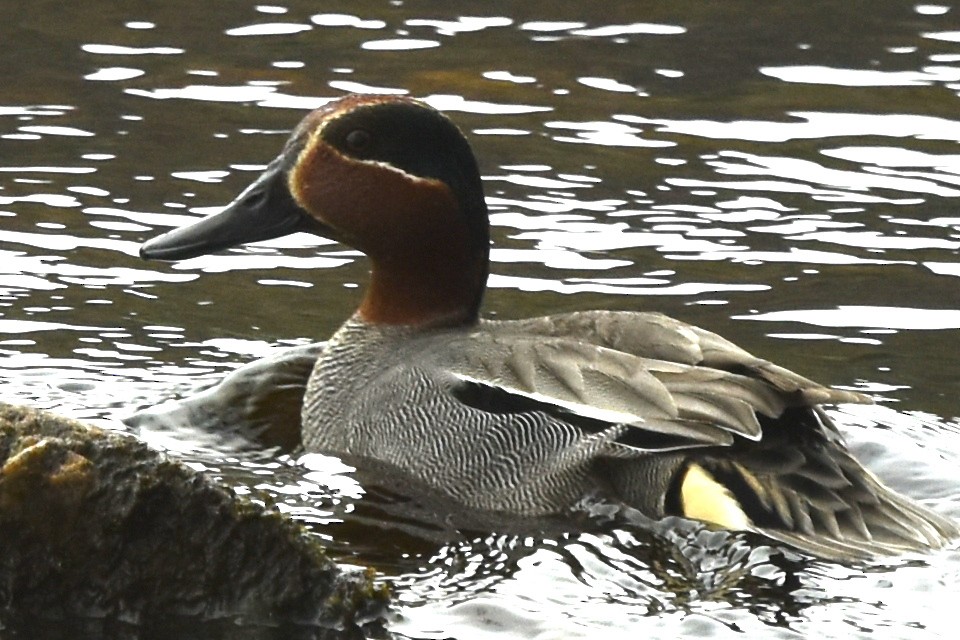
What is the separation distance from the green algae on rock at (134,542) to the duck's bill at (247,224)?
257 cm

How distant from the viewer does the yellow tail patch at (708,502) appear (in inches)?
269

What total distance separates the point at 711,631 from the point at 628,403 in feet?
3.98

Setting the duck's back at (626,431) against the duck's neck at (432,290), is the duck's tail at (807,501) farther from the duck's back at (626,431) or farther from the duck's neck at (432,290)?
the duck's neck at (432,290)

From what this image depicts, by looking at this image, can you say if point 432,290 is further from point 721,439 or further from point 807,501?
point 807,501

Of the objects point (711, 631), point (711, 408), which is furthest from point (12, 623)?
point (711, 408)

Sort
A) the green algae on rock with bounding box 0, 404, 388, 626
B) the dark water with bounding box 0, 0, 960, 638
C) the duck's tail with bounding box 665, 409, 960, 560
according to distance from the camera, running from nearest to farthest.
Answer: the green algae on rock with bounding box 0, 404, 388, 626 → the dark water with bounding box 0, 0, 960, 638 → the duck's tail with bounding box 665, 409, 960, 560

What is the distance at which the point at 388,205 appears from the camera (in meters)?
8.13

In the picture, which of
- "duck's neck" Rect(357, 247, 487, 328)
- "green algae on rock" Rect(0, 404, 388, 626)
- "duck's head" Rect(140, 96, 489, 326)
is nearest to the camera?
"green algae on rock" Rect(0, 404, 388, 626)

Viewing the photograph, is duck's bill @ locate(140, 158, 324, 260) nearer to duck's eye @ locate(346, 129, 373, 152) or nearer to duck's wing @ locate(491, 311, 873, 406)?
duck's eye @ locate(346, 129, 373, 152)

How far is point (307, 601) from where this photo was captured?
19.2 feet

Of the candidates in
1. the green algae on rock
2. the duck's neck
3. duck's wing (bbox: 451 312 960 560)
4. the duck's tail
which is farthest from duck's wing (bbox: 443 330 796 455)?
the green algae on rock

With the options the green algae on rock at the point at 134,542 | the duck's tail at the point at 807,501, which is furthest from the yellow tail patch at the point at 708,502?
the green algae on rock at the point at 134,542

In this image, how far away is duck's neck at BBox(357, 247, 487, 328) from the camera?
819cm

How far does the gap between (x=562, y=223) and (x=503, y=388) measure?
3.56 m
